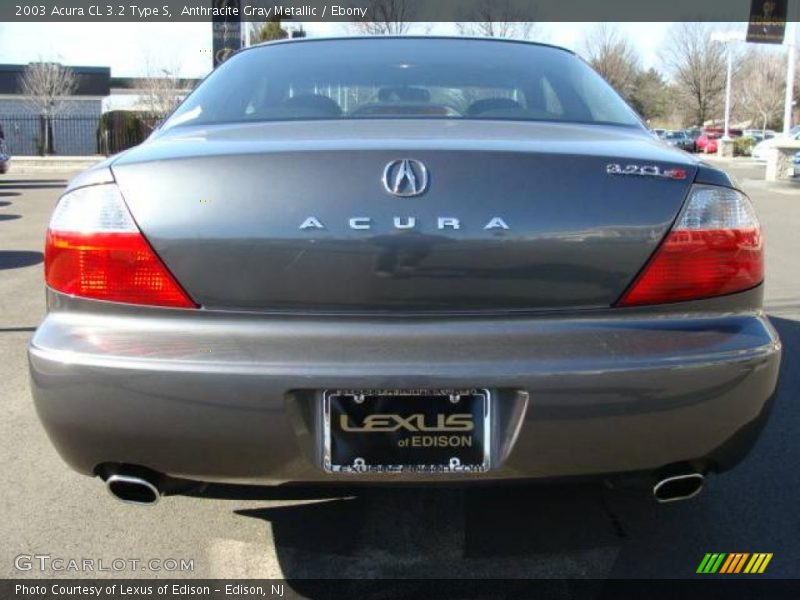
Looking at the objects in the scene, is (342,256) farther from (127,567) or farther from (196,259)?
(127,567)

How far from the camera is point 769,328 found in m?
2.22

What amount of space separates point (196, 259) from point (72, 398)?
46cm

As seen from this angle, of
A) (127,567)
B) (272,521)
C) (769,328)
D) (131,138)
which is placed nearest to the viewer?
(769,328)

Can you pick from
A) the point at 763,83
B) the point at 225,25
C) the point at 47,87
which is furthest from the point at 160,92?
the point at 763,83

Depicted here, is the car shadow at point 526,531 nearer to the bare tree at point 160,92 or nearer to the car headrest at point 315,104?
the car headrest at point 315,104

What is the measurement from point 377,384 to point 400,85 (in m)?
1.49

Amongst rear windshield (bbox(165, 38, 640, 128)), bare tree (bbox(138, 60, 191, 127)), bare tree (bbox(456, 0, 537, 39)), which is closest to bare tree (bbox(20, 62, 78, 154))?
bare tree (bbox(138, 60, 191, 127))

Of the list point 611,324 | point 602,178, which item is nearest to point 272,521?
point 611,324

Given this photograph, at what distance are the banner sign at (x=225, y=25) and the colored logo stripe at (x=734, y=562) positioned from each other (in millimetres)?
14603

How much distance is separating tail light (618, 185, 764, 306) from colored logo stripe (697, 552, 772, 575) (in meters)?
0.94

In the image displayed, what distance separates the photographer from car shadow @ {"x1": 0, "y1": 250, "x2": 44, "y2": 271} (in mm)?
7863

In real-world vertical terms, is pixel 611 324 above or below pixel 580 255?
below

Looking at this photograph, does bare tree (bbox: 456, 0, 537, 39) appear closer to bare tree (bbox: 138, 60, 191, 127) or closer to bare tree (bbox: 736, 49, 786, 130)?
bare tree (bbox: 138, 60, 191, 127)

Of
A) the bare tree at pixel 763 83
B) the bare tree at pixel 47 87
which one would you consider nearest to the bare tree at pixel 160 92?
the bare tree at pixel 47 87
